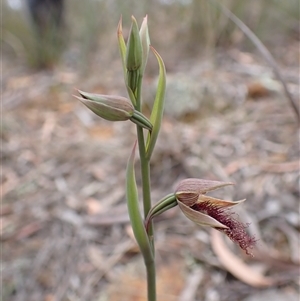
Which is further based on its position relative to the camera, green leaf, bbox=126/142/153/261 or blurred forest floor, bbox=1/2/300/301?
blurred forest floor, bbox=1/2/300/301

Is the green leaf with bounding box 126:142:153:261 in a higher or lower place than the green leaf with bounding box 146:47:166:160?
lower

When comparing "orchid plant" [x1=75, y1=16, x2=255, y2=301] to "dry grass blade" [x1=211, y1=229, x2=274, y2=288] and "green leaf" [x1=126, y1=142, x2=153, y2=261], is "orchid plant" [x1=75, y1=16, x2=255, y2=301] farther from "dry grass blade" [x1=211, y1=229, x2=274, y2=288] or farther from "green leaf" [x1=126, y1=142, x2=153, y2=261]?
"dry grass blade" [x1=211, y1=229, x2=274, y2=288]

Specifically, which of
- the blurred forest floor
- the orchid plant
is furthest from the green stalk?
the blurred forest floor

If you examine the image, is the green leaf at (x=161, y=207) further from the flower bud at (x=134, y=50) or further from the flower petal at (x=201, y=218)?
the flower bud at (x=134, y=50)

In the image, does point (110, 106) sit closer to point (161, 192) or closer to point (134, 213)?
point (134, 213)

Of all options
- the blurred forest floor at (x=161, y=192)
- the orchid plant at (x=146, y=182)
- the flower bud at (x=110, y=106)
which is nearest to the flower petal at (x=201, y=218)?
the orchid plant at (x=146, y=182)

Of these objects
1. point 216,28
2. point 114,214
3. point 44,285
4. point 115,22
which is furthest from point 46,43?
point 44,285

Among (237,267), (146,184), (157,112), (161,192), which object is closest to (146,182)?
(146,184)
